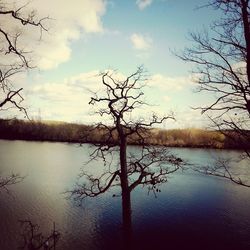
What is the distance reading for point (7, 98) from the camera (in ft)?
22.3

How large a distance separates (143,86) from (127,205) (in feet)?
15.9

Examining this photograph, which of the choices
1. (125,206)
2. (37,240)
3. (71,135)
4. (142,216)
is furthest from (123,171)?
(71,135)

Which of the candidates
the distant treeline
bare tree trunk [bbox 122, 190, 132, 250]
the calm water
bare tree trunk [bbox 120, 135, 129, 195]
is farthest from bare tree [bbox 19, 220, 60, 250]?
the distant treeline

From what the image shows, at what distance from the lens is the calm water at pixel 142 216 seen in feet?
60.3

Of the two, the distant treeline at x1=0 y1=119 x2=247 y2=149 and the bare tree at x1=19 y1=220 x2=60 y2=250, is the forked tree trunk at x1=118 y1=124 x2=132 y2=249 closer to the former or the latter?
the bare tree at x1=19 y1=220 x2=60 y2=250

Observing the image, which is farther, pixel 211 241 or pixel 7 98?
pixel 211 241

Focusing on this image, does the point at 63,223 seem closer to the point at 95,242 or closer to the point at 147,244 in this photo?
the point at 95,242

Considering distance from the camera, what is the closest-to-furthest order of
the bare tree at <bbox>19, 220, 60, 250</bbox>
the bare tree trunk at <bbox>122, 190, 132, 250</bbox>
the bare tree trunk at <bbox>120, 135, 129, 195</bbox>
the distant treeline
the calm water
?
the bare tree at <bbox>19, 220, 60, 250</bbox> < the bare tree trunk at <bbox>122, 190, 132, 250</bbox> < the bare tree trunk at <bbox>120, 135, 129, 195</bbox> < the calm water < the distant treeline

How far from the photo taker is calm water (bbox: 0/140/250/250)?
1839 centimetres

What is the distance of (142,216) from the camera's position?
2194 cm

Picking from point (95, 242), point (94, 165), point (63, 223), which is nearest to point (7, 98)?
point (95, 242)

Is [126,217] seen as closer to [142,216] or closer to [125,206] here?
[125,206]

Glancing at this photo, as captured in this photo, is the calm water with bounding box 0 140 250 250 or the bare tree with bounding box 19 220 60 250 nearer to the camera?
the bare tree with bounding box 19 220 60 250

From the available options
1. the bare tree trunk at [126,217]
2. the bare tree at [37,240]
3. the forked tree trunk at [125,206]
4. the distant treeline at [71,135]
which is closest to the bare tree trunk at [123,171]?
the forked tree trunk at [125,206]
